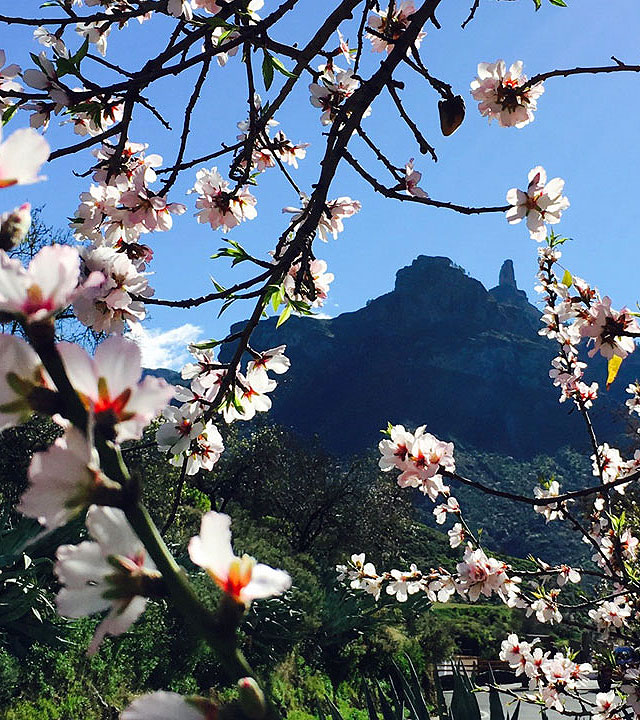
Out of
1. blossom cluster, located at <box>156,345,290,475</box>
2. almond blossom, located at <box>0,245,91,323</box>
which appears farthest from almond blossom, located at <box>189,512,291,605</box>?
blossom cluster, located at <box>156,345,290,475</box>

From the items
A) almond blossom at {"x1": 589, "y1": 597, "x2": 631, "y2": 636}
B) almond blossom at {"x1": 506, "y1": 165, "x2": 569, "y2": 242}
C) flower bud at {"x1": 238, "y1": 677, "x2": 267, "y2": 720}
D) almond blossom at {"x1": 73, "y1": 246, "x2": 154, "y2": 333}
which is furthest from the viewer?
almond blossom at {"x1": 589, "y1": 597, "x2": 631, "y2": 636}

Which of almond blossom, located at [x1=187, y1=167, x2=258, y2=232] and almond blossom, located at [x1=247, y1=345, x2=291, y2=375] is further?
almond blossom, located at [x1=187, y1=167, x2=258, y2=232]

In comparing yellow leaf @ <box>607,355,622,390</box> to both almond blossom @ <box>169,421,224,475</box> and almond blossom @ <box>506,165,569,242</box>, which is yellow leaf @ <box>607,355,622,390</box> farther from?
almond blossom @ <box>169,421,224,475</box>

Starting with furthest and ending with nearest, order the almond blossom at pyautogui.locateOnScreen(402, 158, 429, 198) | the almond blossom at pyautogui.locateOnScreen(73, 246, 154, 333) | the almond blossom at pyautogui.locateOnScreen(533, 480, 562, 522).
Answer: the almond blossom at pyautogui.locateOnScreen(533, 480, 562, 522)
the almond blossom at pyautogui.locateOnScreen(402, 158, 429, 198)
the almond blossom at pyautogui.locateOnScreen(73, 246, 154, 333)

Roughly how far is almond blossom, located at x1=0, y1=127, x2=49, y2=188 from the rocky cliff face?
7454cm

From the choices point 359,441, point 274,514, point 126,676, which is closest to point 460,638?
point 274,514

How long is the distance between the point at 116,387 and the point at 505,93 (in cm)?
213

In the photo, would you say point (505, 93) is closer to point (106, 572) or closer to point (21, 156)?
point (21, 156)

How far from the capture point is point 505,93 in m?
2.12

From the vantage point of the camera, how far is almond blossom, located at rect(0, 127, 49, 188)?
0.40 m

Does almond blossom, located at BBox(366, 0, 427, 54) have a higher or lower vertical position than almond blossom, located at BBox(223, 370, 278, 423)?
higher

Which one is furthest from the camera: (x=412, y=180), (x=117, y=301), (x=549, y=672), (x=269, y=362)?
(x=549, y=672)

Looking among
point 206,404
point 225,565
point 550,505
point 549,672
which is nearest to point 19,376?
point 225,565

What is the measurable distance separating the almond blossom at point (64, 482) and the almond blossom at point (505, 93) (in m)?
2.16
